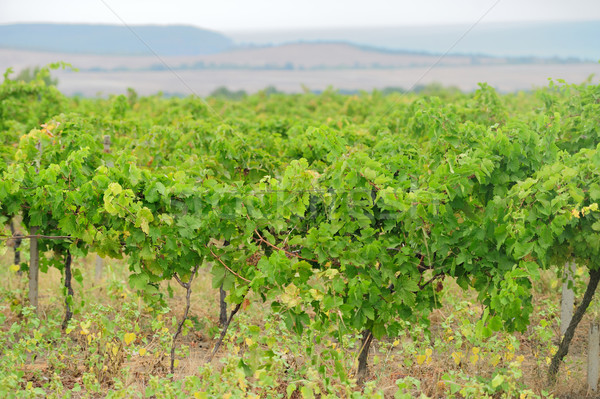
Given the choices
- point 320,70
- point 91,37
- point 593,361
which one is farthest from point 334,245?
point 320,70

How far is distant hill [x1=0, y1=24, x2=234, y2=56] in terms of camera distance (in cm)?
3603

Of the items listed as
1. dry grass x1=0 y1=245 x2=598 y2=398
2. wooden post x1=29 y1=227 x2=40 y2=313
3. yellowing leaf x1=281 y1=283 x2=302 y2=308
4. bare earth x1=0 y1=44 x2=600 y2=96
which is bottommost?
dry grass x1=0 y1=245 x2=598 y2=398

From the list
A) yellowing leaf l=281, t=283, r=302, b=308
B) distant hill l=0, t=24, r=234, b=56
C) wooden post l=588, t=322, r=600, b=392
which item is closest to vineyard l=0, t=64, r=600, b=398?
yellowing leaf l=281, t=283, r=302, b=308

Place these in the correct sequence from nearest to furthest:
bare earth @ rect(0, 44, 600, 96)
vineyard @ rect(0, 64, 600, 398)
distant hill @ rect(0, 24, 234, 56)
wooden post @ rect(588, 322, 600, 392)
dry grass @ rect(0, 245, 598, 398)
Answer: vineyard @ rect(0, 64, 600, 398), dry grass @ rect(0, 245, 598, 398), wooden post @ rect(588, 322, 600, 392), distant hill @ rect(0, 24, 234, 56), bare earth @ rect(0, 44, 600, 96)

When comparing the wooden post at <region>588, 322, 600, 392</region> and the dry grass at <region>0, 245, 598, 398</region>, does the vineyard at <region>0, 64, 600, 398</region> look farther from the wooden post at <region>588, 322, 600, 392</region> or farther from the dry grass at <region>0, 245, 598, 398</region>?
the wooden post at <region>588, 322, 600, 392</region>

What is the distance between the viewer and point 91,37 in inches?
2557

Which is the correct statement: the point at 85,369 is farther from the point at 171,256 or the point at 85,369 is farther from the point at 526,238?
the point at 526,238

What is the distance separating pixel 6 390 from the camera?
11.5ft

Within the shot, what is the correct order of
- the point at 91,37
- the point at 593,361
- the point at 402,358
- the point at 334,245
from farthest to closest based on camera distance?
1. the point at 91,37
2. the point at 402,358
3. the point at 593,361
4. the point at 334,245

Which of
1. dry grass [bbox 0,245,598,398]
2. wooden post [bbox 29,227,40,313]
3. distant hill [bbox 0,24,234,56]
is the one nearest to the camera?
dry grass [bbox 0,245,598,398]

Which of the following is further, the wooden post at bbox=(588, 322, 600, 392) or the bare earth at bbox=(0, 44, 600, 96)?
the bare earth at bbox=(0, 44, 600, 96)

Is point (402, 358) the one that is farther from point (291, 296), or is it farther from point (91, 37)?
point (91, 37)

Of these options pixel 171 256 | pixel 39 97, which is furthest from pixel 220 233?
pixel 39 97

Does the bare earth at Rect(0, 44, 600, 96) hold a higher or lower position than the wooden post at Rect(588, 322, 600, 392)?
higher
